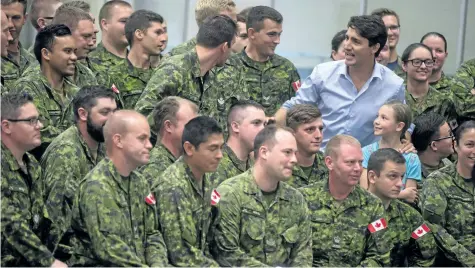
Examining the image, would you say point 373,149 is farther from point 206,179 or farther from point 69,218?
point 69,218

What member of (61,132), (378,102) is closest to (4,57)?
(61,132)

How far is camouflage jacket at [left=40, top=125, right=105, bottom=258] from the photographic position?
28.6 ft

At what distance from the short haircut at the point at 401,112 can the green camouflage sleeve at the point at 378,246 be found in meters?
0.93

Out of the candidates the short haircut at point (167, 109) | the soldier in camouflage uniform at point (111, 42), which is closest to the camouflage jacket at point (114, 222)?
the short haircut at point (167, 109)

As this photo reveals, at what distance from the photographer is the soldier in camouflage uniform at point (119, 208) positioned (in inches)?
327

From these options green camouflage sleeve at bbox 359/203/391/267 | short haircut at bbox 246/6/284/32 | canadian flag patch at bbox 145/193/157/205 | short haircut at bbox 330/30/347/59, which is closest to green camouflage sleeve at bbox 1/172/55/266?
canadian flag patch at bbox 145/193/157/205

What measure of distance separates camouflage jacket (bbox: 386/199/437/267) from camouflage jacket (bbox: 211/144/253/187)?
3.70 ft

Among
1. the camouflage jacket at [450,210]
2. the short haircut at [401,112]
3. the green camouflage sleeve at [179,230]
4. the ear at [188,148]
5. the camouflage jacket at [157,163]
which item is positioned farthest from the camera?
the short haircut at [401,112]

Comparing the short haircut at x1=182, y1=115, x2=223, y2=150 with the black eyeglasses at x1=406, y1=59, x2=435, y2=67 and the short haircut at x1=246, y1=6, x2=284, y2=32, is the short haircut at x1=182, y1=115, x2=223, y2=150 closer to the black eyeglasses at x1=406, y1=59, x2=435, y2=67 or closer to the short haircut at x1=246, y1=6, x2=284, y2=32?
the short haircut at x1=246, y1=6, x2=284, y2=32

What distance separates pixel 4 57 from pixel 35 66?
43cm

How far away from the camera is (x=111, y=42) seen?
36.6ft

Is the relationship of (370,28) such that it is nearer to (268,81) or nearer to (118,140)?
(268,81)

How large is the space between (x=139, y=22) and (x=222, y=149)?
1532 millimetres

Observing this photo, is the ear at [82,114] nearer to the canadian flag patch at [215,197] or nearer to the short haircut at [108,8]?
the canadian flag patch at [215,197]
